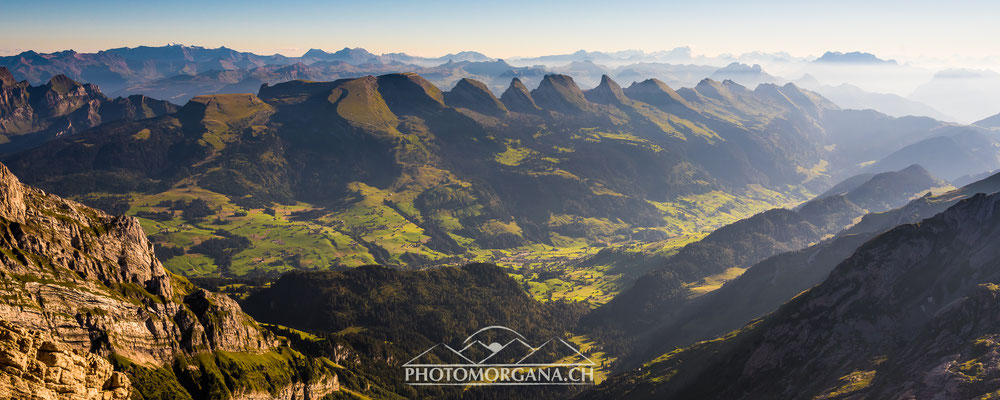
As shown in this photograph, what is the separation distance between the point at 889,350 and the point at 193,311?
20898 centimetres

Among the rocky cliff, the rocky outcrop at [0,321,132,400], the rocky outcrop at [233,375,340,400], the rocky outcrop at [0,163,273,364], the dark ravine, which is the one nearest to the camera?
the rocky outcrop at [0,321,132,400]

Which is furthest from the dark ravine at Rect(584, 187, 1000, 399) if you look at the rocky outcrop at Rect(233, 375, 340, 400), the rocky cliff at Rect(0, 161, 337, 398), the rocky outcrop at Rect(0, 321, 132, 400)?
the rocky cliff at Rect(0, 161, 337, 398)

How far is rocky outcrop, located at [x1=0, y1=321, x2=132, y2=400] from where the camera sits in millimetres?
40375

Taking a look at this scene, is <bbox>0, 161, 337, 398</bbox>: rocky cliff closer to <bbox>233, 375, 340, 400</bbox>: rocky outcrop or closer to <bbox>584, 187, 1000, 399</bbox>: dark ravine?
<bbox>233, 375, 340, 400</bbox>: rocky outcrop

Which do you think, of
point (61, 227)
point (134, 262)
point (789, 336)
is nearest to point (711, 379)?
point (789, 336)

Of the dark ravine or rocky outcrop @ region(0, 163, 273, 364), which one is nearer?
the dark ravine

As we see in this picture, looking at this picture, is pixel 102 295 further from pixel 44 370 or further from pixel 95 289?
pixel 44 370

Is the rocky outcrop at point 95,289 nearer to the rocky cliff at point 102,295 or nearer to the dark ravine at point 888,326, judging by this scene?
the rocky cliff at point 102,295

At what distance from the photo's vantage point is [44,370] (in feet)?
140

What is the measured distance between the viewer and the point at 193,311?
169 meters

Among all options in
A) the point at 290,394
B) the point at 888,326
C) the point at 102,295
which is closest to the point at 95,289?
the point at 102,295

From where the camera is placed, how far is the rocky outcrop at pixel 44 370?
132 ft

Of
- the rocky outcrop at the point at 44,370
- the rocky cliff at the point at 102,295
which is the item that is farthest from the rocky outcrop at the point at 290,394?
the rocky outcrop at the point at 44,370

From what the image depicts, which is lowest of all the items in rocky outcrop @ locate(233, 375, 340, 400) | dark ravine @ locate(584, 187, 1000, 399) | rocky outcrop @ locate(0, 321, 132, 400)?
rocky outcrop @ locate(233, 375, 340, 400)
